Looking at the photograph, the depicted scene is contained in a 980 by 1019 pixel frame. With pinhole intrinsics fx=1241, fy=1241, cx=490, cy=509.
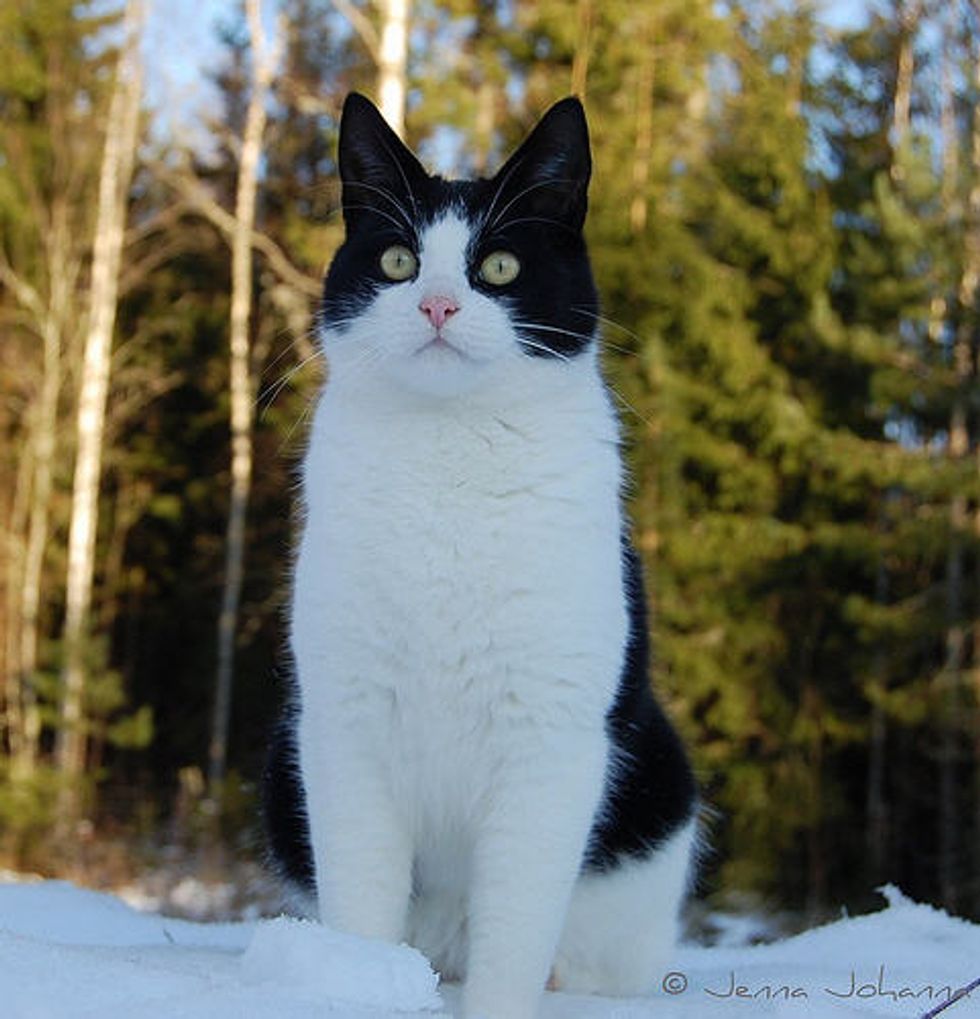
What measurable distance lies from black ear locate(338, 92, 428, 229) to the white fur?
0.18m

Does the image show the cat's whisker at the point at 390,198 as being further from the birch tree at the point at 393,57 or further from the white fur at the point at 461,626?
the birch tree at the point at 393,57

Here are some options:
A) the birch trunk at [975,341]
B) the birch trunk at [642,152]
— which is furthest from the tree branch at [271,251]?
the birch trunk at [975,341]

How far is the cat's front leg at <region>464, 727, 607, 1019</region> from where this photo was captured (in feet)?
6.43

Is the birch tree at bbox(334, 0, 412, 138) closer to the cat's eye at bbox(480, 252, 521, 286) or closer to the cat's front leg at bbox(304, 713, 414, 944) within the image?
the cat's eye at bbox(480, 252, 521, 286)

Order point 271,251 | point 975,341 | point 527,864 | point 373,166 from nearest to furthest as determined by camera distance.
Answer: point 527,864
point 373,166
point 271,251
point 975,341

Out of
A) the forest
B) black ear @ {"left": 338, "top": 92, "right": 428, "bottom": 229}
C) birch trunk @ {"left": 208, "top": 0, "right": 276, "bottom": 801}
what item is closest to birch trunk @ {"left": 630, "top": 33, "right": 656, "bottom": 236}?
the forest

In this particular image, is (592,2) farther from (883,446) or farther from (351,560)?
(351,560)

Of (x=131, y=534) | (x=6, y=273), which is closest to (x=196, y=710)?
(x=131, y=534)

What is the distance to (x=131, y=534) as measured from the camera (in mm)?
17406

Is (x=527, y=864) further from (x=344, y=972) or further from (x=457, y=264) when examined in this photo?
(x=457, y=264)

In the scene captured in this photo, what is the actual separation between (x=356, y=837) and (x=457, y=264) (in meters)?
1.00

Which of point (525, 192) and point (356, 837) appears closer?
point (356, 837)

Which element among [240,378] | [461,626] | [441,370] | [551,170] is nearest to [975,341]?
[240,378]

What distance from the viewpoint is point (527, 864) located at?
200 centimetres
